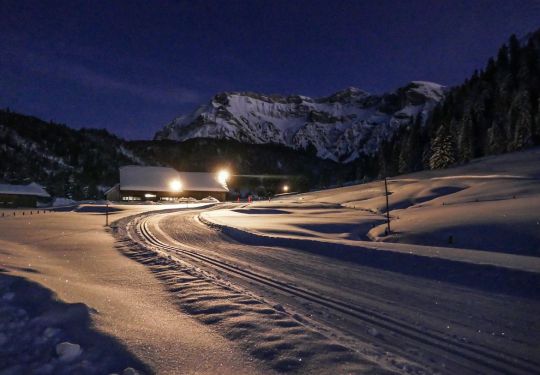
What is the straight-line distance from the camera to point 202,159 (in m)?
198

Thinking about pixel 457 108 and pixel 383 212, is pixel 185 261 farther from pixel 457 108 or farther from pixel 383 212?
pixel 457 108

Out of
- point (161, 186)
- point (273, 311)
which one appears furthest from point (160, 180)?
point (273, 311)

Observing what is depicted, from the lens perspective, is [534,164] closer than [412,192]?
No

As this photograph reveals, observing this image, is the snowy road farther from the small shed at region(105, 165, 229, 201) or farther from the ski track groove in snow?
the small shed at region(105, 165, 229, 201)

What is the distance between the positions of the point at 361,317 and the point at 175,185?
82706 mm

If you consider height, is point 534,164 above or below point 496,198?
above

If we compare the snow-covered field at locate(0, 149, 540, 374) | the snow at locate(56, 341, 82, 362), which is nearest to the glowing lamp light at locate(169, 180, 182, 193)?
the snow-covered field at locate(0, 149, 540, 374)

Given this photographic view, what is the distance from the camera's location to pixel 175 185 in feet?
277

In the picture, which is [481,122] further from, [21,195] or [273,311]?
[21,195]

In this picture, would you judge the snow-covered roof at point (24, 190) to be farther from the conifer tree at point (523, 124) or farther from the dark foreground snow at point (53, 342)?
the conifer tree at point (523, 124)

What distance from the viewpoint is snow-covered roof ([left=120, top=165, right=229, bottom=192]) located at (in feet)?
266

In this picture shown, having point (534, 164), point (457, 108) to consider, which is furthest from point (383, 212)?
point (457, 108)

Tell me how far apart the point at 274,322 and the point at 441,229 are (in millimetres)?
14493

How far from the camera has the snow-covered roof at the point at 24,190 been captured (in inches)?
2756
